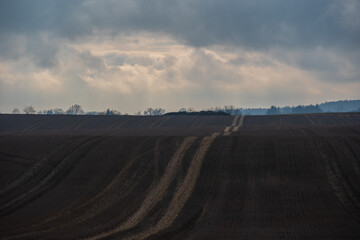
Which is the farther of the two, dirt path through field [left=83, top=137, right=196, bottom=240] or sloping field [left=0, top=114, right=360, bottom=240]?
dirt path through field [left=83, top=137, right=196, bottom=240]

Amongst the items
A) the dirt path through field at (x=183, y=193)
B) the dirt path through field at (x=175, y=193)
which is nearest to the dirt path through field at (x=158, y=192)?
the dirt path through field at (x=175, y=193)

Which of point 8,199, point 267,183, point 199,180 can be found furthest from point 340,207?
point 8,199

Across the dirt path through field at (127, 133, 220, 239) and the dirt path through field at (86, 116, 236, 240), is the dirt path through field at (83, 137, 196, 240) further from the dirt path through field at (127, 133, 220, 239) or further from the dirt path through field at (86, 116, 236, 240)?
the dirt path through field at (127, 133, 220, 239)

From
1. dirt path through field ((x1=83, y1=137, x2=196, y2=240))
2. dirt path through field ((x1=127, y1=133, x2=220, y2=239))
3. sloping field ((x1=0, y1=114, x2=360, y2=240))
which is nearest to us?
sloping field ((x1=0, y1=114, x2=360, y2=240))

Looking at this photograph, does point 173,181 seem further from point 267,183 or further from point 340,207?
point 340,207

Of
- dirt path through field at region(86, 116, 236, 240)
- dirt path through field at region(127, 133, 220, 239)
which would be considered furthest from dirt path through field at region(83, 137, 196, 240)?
dirt path through field at region(127, 133, 220, 239)

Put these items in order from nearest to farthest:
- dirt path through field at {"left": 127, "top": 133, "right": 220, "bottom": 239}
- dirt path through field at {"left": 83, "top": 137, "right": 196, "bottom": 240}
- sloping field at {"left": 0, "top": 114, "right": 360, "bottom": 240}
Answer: sloping field at {"left": 0, "top": 114, "right": 360, "bottom": 240}, dirt path through field at {"left": 127, "top": 133, "right": 220, "bottom": 239}, dirt path through field at {"left": 83, "top": 137, "right": 196, "bottom": 240}

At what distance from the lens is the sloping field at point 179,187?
85.5 ft

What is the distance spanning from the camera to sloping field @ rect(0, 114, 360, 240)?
26047mm

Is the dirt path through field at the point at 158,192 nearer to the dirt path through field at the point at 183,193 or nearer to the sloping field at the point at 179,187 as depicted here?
the sloping field at the point at 179,187

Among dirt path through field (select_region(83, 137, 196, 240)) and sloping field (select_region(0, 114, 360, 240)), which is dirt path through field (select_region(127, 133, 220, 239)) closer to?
sloping field (select_region(0, 114, 360, 240))

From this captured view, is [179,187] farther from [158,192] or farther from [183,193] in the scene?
[158,192]

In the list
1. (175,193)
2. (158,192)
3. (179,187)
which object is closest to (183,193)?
(175,193)

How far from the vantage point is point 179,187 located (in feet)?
119
